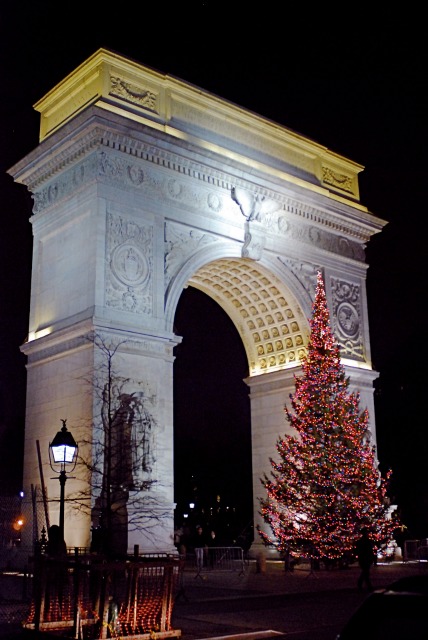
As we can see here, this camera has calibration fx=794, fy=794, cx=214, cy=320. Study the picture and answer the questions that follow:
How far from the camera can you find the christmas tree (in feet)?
86.4

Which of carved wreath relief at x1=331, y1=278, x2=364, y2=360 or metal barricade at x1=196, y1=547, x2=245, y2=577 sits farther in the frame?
carved wreath relief at x1=331, y1=278, x2=364, y2=360

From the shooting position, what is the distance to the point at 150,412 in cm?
2667

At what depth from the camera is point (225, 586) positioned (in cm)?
2186

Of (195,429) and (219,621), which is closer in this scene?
(219,621)

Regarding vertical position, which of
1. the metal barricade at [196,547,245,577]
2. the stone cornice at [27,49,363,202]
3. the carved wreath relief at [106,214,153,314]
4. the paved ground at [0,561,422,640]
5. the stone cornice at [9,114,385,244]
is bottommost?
the paved ground at [0,561,422,640]

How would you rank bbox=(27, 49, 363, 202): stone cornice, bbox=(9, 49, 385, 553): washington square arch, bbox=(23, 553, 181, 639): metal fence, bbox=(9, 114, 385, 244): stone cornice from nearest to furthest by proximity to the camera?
bbox=(23, 553, 181, 639): metal fence < bbox=(9, 49, 385, 553): washington square arch < bbox=(9, 114, 385, 244): stone cornice < bbox=(27, 49, 363, 202): stone cornice

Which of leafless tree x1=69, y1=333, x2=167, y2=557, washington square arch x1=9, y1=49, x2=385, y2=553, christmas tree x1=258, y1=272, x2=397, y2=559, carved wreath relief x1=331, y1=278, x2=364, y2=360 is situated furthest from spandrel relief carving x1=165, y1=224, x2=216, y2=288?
carved wreath relief x1=331, y1=278, x2=364, y2=360

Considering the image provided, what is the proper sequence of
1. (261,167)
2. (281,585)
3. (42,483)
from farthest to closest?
1. (261,167)
2. (42,483)
3. (281,585)

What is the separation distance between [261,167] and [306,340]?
755cm

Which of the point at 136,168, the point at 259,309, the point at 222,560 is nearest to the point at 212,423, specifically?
the point at 259,309

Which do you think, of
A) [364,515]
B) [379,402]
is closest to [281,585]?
[364,515]

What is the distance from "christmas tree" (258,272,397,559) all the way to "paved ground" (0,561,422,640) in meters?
1.27

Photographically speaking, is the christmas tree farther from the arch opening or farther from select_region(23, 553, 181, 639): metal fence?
select_region(23, 553, 181, 639): metal fence

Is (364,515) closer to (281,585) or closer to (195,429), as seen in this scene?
(281,585)
